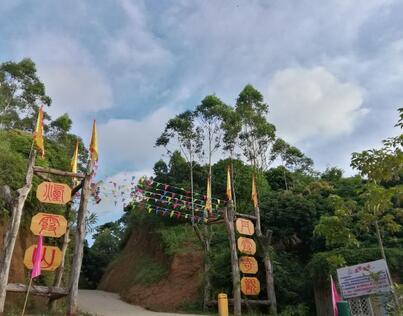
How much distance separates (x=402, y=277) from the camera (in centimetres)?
1341

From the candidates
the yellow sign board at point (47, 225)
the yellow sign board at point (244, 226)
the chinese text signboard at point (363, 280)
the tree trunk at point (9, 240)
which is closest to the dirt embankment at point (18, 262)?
the tree trunk at point (9, 240)

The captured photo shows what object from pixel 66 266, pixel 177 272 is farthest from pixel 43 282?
pixel 177 272

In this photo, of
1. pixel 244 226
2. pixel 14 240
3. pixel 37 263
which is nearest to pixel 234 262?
pixel 244 226

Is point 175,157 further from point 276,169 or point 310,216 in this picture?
point 310,216

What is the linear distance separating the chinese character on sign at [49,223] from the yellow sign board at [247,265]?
7.05m

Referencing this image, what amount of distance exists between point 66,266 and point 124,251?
12.1m

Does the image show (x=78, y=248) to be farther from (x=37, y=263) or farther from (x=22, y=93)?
(x=22, y=93)

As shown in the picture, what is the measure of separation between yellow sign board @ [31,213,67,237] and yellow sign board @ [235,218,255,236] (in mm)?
6513

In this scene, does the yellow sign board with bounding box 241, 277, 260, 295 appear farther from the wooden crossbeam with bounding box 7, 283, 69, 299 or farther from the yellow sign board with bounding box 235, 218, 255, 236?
the wooden crossbeam with bounding box 7, 283, 69, 299

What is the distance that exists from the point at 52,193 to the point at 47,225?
0.87 meters

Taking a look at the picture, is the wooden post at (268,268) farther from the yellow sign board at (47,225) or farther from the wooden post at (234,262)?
the yellow sign board at (47,225)

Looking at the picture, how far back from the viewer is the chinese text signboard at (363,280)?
879cm

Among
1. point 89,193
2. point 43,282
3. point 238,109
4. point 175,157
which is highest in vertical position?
point 238,109

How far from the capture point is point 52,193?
35.4 feet
